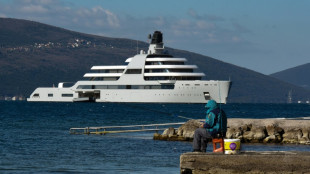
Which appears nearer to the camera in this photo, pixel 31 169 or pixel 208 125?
pixel 208 125

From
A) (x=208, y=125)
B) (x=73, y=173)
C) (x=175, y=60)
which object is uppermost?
(x=175, y=60)

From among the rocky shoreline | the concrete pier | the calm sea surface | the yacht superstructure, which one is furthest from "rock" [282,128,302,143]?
the yacht superstructure

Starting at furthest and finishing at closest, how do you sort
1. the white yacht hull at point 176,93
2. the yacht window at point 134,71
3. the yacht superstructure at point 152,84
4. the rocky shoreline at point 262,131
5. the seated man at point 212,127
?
the yacht window at point 134,71, the yacht superstructure at point 152,84, the white yacht hull at point 176,93, the rocky shoreline at point 262,131, the seated man at point 212,127

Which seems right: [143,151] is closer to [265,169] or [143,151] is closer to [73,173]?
[73,173]

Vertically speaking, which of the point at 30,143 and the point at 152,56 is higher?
the point at 152,56

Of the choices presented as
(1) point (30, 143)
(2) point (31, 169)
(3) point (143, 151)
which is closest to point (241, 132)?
(3) point (143, 151)

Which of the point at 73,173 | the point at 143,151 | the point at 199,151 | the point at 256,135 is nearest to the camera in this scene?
the point at 199,151

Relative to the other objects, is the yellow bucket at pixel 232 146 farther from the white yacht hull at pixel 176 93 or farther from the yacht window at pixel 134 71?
the yacht window at pixel 134 71

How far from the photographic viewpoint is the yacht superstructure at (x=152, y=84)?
10400 centimetres

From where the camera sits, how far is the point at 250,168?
1426cm

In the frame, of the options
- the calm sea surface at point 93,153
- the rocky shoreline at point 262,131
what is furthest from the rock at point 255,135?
the calm sea surface at point 93,153

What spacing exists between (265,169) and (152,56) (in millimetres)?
98936

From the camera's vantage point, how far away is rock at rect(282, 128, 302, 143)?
28141 mm

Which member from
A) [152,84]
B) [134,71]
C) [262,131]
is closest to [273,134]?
[262,131]
